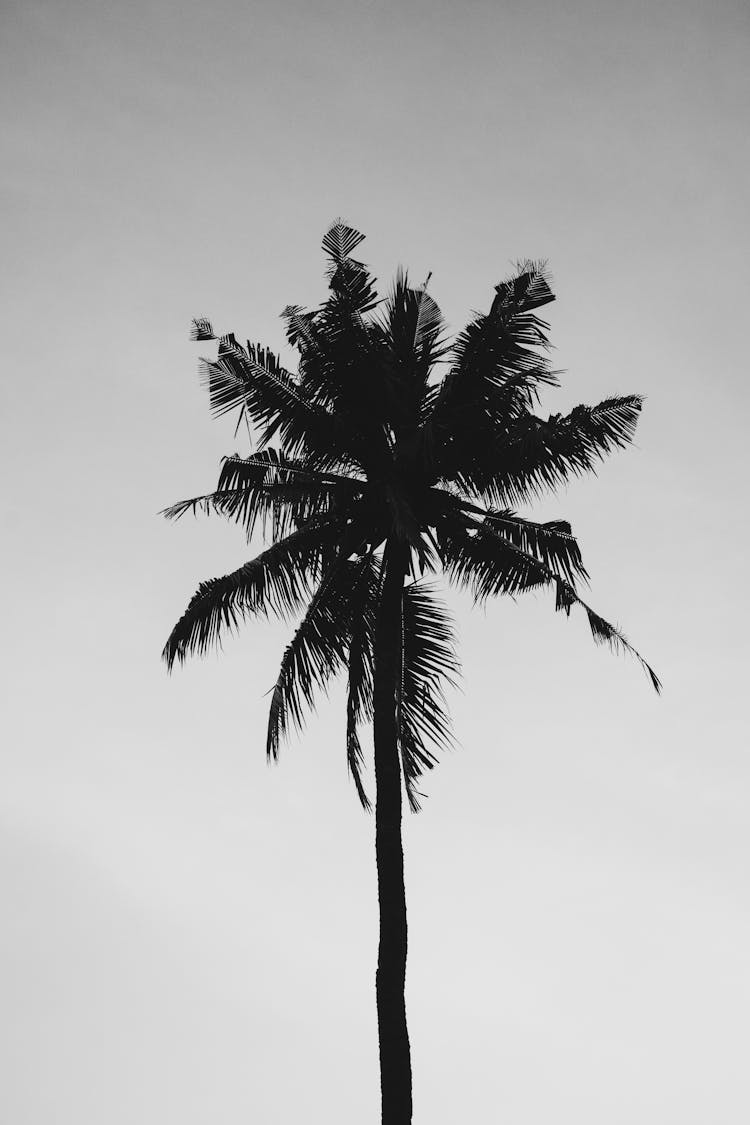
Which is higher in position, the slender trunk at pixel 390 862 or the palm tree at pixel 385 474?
the palm tree at pixel 385 474

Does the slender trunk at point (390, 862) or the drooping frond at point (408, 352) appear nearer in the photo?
the slender trunk at point (390, 862)

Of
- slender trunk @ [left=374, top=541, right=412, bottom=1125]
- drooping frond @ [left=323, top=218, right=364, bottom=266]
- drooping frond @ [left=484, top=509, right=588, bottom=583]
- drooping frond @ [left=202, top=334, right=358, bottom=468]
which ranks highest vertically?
drooping frond @ [left=323, top=218, right=364, bottom=266]

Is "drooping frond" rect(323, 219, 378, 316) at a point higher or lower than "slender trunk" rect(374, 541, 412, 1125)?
higher

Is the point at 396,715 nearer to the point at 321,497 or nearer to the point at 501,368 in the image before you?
the point at 321,497

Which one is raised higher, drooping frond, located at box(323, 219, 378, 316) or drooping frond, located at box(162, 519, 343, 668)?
drooping frond, located at box(323, 219, 378, 316)

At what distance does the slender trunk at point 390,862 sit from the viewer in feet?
32.9

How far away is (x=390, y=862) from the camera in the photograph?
36.6ft

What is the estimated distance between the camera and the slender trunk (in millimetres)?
10039

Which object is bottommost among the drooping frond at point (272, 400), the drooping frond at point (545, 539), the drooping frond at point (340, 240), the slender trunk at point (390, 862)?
the slender trunk at point (390, 862)

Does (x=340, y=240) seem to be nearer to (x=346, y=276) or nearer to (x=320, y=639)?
(x=346, y=276)

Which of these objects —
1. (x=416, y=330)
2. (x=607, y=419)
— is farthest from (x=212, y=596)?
(x=607, y=419)

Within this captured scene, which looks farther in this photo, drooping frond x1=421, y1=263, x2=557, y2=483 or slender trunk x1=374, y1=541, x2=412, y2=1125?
drooping frond x1=421, y1=263, x2=557, y2=483

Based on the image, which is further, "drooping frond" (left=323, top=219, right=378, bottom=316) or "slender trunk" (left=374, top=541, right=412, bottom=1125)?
"drooping frond" (left=323, top=219, right=378, bottom=316)

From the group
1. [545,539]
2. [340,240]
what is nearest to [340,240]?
[340,240]
